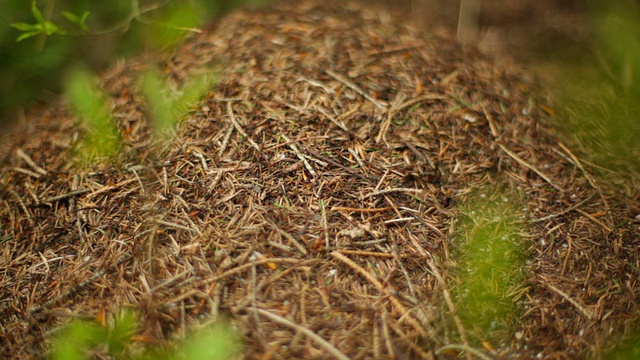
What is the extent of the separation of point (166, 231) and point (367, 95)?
105 centimetres

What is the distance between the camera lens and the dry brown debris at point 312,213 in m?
1.57

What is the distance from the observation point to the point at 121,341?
150cm

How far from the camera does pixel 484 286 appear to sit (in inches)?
65.9

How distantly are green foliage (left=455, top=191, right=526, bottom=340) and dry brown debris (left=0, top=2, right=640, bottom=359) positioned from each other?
0.06m

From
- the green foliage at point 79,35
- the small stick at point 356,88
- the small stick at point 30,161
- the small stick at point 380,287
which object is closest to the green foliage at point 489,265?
the small stick at point 380,287

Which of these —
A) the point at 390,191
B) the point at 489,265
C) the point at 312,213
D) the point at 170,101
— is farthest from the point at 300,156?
the point at 489,265

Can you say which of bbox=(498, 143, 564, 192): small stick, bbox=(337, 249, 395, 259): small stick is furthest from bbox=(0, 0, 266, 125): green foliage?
bbox=(498, 143, 564, 192): small stick

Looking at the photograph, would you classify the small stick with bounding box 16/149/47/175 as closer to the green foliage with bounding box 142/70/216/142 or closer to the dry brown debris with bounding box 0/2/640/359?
the dry brown debris with bounding box 0/2/640/359

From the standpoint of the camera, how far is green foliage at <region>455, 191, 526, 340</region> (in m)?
1.62

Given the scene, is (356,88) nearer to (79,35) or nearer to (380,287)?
(380,287)

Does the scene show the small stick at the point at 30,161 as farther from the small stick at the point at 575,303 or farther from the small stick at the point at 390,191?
the small stick at the point at 575,303

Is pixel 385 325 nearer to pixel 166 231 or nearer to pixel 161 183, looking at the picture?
pixel 166 231

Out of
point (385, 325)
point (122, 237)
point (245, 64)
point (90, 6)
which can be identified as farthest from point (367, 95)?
point (90, 6)

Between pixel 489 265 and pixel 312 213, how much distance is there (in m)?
0.68
